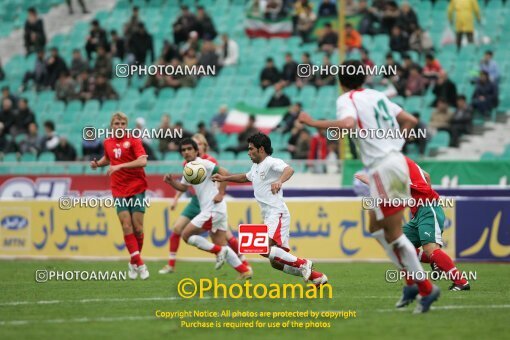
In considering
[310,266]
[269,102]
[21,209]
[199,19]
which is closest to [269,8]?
[199,19]

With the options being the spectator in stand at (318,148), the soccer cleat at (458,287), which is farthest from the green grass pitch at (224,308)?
→ the spectator in stand at (318,148)

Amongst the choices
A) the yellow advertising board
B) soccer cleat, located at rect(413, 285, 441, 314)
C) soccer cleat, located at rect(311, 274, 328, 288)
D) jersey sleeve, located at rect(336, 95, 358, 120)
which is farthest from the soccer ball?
the yellow advertising board

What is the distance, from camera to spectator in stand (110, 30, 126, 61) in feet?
103

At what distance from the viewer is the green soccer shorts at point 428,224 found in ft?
45.2

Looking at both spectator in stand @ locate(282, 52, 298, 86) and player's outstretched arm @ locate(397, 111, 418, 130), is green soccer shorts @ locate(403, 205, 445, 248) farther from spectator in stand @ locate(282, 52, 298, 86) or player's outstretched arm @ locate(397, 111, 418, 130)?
spectator in stand @ locate(282, 52, 298, 86)

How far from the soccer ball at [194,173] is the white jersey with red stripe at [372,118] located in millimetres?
4832

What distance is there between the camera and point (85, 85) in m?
31.5

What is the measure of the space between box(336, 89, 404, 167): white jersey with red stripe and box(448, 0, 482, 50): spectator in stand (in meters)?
17.7

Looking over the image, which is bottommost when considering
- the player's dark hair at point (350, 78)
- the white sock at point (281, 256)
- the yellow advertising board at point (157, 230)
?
the yellow advertising board at point (157, 230)

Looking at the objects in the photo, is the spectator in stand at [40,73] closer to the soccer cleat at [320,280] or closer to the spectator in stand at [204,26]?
the spectator in stand at [204,26]

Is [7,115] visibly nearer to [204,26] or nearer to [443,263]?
[204,26]

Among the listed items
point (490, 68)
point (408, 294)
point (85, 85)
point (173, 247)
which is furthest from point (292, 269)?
point (85, 85)

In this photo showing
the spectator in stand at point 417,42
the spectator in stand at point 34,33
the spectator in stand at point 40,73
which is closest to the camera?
the spectator in stand at point 417,42

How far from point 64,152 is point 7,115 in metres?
3.90
